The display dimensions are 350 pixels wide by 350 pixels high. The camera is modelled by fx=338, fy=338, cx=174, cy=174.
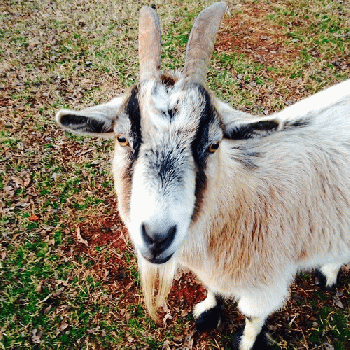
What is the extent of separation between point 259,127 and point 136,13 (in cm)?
697

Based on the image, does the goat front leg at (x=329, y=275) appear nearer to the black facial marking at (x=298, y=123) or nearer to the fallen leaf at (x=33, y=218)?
the black facial marking at (x=298, y=123)

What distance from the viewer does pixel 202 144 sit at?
2.00 m

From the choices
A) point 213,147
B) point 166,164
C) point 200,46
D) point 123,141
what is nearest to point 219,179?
point 213,147

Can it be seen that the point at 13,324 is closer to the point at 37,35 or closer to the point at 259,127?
the point at 259,127

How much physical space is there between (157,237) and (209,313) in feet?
6.88

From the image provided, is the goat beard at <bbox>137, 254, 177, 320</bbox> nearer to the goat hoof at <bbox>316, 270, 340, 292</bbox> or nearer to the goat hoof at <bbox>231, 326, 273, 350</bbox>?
the goat hoof at <bbox>231, 326, 273, 350</bbox>

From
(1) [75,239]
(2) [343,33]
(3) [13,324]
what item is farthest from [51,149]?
(2) [343,33]

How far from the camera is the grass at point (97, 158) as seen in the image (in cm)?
352

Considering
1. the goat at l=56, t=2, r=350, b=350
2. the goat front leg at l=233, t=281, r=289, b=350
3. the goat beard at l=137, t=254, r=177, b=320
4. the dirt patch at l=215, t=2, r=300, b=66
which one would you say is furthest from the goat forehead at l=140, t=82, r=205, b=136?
the dirt patch at l=215, t=2, r=300, b=66

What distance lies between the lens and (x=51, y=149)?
520 cm

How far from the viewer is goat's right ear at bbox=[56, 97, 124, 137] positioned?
7.00ft

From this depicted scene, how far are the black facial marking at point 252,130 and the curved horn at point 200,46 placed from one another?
0.38 metres

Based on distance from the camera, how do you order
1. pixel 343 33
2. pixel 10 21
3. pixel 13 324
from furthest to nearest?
pixel 10 21 → pixel 343 33 → pixel 13 324

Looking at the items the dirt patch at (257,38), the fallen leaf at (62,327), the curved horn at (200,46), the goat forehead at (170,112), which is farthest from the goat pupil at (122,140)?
the dirt patch at (257,38)
